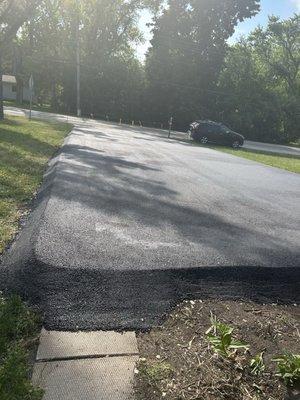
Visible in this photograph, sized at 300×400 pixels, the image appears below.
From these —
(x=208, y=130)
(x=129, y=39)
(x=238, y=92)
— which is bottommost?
(x=208, y=130)

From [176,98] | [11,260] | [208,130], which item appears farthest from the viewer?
[176,98]

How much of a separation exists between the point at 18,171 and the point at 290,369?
24.1ft

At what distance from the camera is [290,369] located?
281cm

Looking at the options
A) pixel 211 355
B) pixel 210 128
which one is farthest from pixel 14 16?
pixel 211 355

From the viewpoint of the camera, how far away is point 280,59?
5731 centimetres

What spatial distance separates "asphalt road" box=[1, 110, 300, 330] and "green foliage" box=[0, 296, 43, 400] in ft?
0.50

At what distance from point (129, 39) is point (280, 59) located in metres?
20.6

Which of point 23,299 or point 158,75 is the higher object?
point 158,75

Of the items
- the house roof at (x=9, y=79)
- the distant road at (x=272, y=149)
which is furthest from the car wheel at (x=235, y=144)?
the house roof at (x=9, y=79)

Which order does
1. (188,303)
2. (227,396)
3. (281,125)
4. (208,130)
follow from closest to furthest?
1. (227,396)
2. (188,303)
3. (208,130)
4. (281,125)

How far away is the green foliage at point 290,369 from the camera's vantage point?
278cm

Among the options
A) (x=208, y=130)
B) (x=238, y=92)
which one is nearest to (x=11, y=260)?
(x=208, y=130)

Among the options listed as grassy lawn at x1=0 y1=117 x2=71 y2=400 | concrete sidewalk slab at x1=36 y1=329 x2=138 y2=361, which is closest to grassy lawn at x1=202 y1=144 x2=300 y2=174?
grassy lawn at x1=0 y1=117 x2=71 y2=400

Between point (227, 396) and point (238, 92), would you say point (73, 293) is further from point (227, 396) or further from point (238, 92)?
point (238, 92)
